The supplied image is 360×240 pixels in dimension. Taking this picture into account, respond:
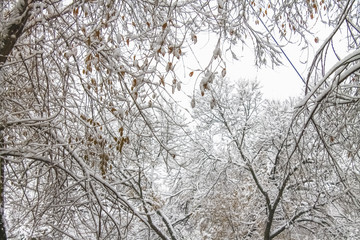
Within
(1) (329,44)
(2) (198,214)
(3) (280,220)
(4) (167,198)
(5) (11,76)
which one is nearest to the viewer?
(1) (329,44)

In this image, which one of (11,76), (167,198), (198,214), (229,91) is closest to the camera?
(11,76)

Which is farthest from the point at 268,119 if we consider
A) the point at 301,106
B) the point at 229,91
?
the point at 301,106

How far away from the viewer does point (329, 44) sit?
2062 millimetres

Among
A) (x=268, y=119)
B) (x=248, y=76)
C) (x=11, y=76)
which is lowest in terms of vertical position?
(x=11, y=76)

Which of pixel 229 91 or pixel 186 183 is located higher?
pixel 229 91

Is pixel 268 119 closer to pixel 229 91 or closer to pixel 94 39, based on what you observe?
pixel 229 91

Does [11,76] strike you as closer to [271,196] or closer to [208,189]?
[208,189]

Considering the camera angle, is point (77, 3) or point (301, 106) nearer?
point (301, 106)

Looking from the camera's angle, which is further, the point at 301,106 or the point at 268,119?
the point at 268,119

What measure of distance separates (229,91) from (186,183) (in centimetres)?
371

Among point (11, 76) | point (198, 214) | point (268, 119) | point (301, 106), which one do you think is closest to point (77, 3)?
point (11, 76)

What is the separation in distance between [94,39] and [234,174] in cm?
848

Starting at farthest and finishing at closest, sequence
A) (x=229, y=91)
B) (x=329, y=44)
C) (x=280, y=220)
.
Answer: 1. (x=229, y=91)
2. (x=280, y=220)
3. (x=329, y=44)

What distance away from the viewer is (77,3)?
2605mm
